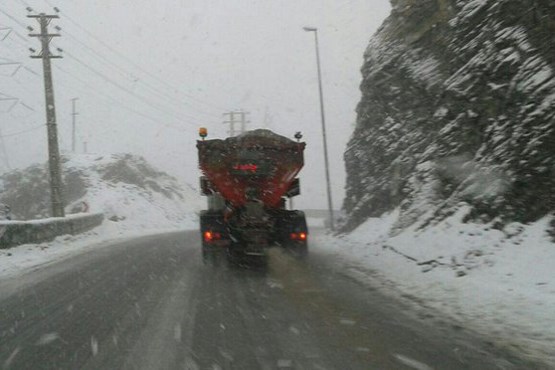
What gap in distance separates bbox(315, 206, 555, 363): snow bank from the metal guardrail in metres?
9.72

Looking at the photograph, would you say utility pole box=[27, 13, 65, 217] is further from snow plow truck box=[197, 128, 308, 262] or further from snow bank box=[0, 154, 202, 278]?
snow plow truck box=[197, 128, 308, 262]

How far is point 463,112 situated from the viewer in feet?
45.4

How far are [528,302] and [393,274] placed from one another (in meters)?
3.60

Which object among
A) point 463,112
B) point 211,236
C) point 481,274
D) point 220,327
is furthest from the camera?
point 463,112

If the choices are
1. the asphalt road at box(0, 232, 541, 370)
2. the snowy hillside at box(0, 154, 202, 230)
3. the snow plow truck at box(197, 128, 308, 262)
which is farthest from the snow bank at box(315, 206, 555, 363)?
the snowy hillside at box(0, 154, 202, 230)

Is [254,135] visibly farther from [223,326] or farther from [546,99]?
[223,326]

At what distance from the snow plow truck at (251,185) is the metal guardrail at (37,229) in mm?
6556

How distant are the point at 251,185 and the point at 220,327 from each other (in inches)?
270

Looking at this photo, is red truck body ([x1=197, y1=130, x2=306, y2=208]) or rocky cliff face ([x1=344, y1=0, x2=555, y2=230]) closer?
rocky cliff face ([x1=344, y1=0, x2=555, y2=230])


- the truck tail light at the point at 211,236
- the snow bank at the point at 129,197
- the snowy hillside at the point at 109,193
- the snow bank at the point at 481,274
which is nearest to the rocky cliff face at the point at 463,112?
the snow bank at the point at 481,274

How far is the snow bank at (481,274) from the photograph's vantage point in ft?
21.1

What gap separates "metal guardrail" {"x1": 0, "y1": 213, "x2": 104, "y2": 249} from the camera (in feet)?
51.6

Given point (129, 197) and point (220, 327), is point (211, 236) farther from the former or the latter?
point (129, 197)

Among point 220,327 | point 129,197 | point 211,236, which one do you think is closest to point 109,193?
point 129,197
